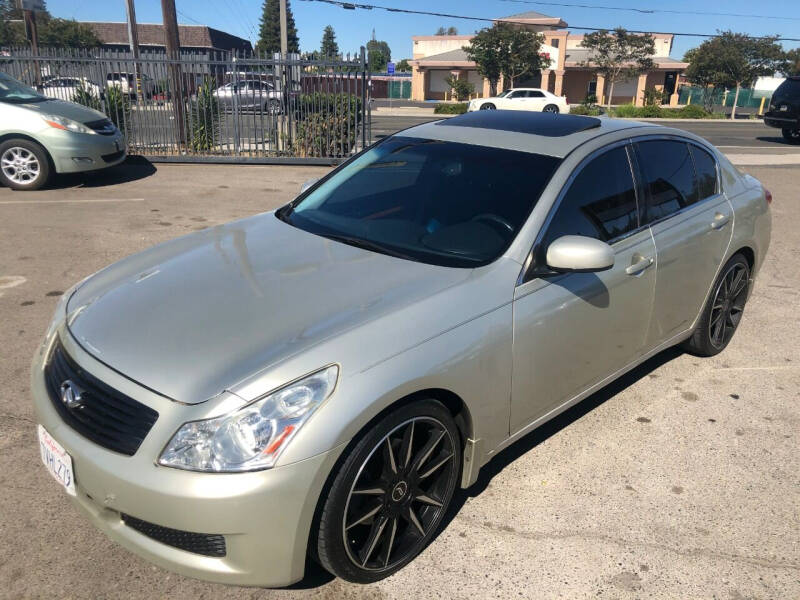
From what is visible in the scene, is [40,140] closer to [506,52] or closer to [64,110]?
[64,110]

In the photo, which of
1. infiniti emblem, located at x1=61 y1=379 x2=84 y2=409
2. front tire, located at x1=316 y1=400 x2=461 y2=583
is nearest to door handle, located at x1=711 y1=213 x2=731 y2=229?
front tire, located at x1=316 y1=400 x2=461 y2=583

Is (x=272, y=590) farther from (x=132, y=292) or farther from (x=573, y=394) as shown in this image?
(x=573, y=394)

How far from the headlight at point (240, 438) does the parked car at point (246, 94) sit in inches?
459

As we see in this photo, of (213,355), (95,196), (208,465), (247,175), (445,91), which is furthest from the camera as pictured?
(445,91)

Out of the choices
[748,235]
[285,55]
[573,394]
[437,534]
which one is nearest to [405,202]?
[573,394]

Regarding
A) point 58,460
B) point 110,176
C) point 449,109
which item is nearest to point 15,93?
point 110,176

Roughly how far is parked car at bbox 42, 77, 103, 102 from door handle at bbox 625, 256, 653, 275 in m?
12.2

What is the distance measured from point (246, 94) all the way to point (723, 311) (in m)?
Result: 10.7

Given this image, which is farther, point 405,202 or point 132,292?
point 405,202

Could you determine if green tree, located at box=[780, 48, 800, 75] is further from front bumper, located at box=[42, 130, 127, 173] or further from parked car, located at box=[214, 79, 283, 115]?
front bumper, located at box=[42, 130, 127, 173]

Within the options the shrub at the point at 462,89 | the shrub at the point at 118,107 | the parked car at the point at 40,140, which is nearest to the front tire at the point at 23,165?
the parked car at the point at 40,140

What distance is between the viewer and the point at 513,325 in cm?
275

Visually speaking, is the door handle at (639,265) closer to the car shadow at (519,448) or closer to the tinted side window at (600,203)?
the tinted side window at (600,203)

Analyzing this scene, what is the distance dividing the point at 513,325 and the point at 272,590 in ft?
4.62
